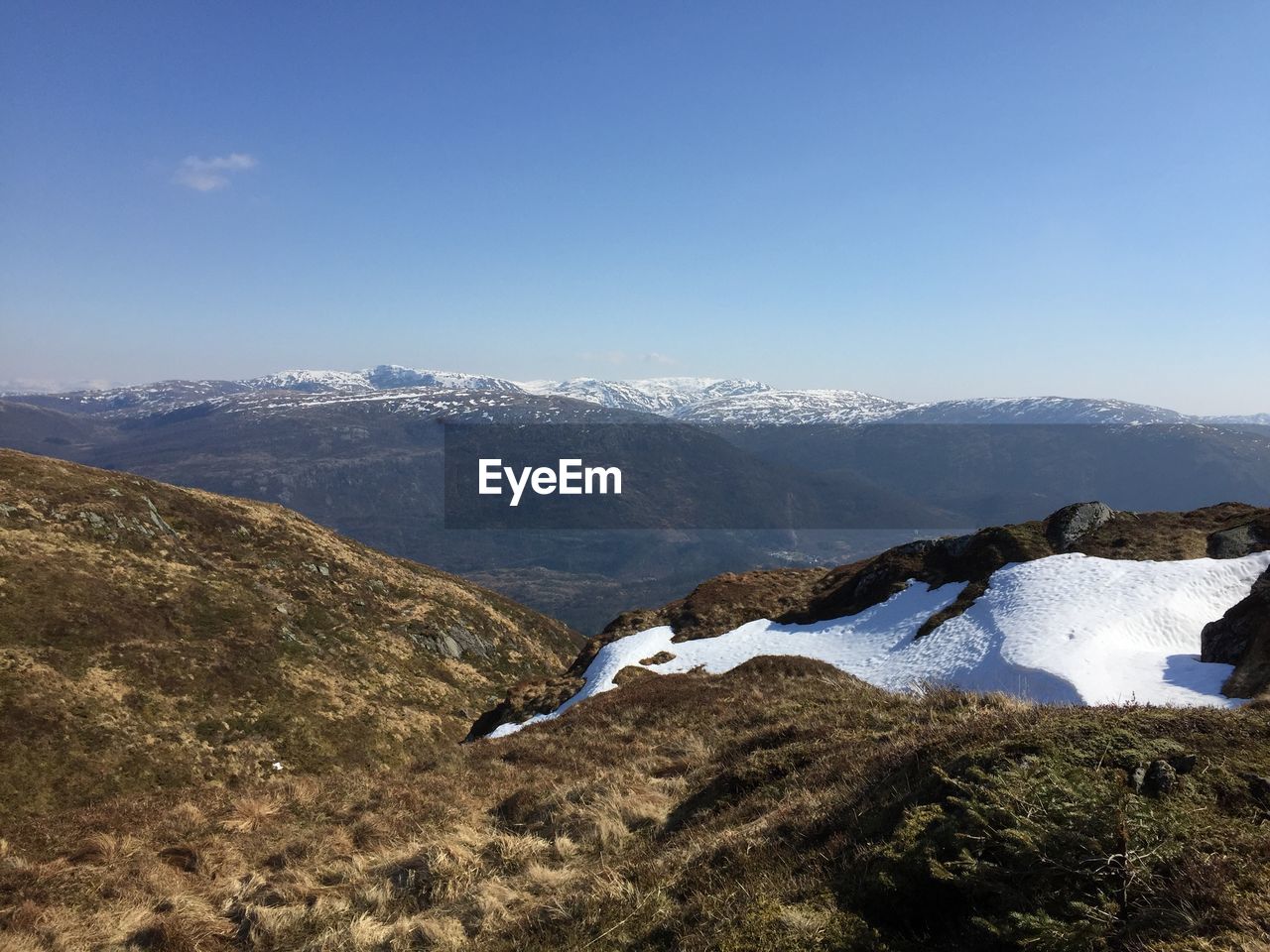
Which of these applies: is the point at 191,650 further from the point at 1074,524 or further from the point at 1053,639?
the point at 1074,524

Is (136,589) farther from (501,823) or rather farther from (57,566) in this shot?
(501,823)

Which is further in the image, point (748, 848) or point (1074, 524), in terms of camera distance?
point (1074, 524)

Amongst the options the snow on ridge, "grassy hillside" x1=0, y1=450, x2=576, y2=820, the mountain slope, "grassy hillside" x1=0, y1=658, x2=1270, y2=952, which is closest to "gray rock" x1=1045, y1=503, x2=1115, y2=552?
the mountain slope

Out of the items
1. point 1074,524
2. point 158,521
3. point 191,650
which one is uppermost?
point 1074,524

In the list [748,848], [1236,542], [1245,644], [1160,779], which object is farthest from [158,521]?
[1236,542]

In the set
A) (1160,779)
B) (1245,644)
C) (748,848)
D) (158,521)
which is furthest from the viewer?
(158,521)
